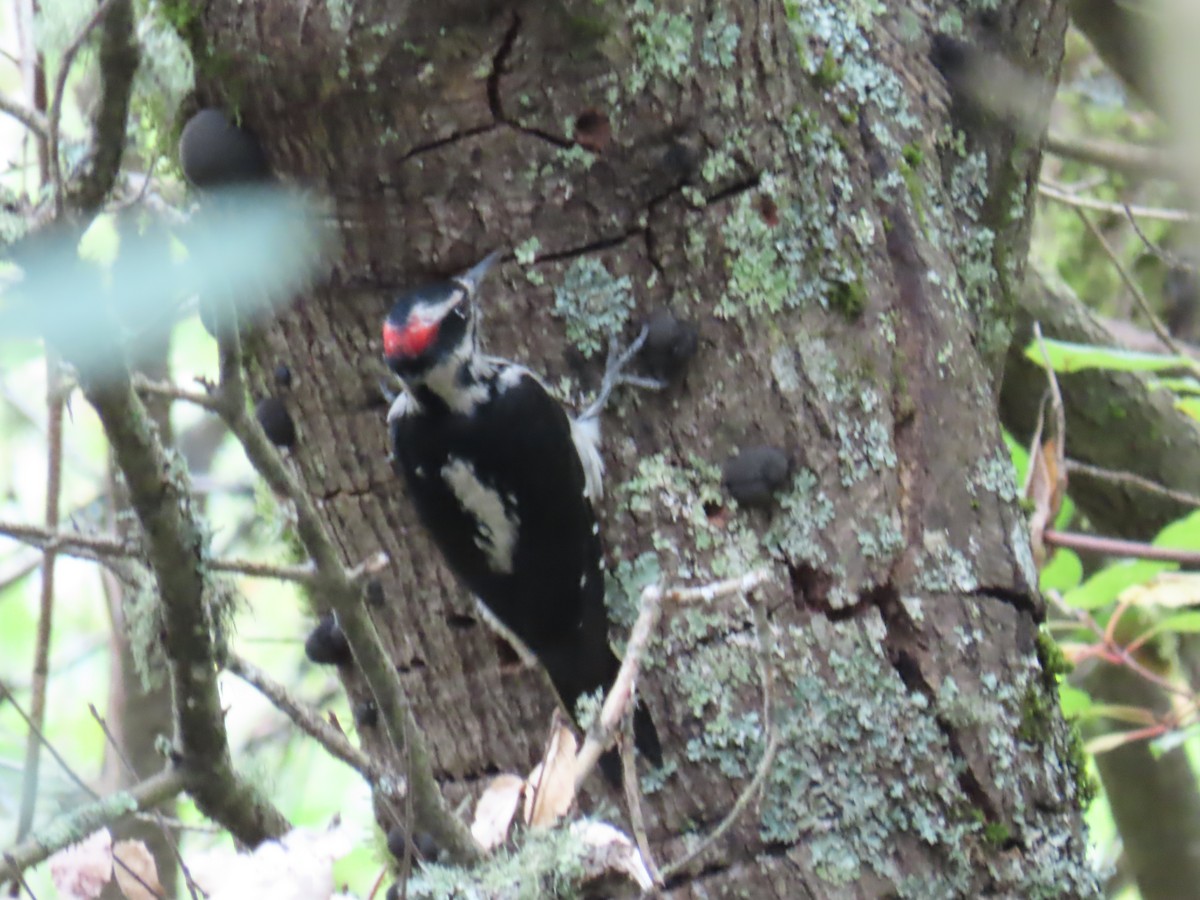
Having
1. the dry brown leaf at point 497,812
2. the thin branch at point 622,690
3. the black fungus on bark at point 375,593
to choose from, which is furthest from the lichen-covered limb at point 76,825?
the black fungus on bark at point 375,593

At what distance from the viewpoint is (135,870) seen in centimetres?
134

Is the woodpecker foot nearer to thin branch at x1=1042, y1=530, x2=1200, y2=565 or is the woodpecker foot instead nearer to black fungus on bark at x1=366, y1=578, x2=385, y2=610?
black fungus on bark at x1=366, y1=578, x2=385, y2=610

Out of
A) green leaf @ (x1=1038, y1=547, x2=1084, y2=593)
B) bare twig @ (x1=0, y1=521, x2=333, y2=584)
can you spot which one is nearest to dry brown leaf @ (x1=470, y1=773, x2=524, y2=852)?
bare twig @ (x1=0, y1=521, x2=333, y2=584)

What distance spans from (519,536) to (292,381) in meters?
0.43

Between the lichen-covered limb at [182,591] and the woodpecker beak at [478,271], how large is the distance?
1.71 feet

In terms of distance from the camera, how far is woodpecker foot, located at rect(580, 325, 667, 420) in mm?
1650

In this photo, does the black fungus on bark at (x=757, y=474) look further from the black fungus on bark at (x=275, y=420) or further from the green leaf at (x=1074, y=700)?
the green leaf at (x=1074, y=700)

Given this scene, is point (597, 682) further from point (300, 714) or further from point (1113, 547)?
point (1113, 547)

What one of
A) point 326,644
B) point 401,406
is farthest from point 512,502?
point 326,644

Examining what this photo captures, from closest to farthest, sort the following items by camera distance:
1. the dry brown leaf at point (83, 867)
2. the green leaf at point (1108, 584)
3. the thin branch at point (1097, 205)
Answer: the dry brown leaf at point (83, 867), the green leaf at point (1108, 584), the thin branch at point (1097, 205)

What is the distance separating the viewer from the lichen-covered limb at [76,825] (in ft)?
3.80

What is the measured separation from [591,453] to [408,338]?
11.6 inches

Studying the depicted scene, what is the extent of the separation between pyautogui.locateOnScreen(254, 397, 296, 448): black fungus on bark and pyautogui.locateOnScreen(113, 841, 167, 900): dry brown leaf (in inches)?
24.6

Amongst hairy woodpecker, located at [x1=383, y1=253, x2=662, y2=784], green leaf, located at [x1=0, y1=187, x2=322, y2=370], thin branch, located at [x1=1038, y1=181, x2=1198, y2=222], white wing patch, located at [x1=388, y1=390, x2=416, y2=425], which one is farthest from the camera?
thin branch, located at [x1=1038, y1=181, x2=1198, y2=222]
